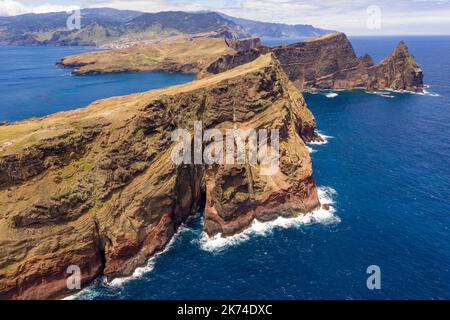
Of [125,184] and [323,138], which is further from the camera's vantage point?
[323,138]

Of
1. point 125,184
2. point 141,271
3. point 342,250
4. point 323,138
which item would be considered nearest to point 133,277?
point 141,271

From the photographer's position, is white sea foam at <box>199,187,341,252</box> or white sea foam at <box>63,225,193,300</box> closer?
white sea foam at <box>63,225,193,300</box>

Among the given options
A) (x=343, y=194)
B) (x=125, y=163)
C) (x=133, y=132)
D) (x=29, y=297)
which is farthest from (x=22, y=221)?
(x=343, y=194)

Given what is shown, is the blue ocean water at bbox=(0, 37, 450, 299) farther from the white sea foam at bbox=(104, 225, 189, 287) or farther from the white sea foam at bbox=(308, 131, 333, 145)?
the white sea foam at bbox=(308, 131, 333, 145)

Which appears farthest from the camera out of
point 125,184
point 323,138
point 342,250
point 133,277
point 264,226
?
point 323,138

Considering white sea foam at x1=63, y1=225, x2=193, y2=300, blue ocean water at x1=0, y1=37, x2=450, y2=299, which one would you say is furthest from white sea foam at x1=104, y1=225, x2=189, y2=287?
blue ocean water at x1=0, y1=37, x2=450, y2=299

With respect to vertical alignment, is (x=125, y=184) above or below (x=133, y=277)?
above

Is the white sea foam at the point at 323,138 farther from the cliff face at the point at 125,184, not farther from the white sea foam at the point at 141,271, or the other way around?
the white sea foam at the point at 141,271

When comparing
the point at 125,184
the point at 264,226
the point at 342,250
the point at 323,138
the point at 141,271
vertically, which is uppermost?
the point at 125,184

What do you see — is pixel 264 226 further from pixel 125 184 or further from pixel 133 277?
pixel 125 184
